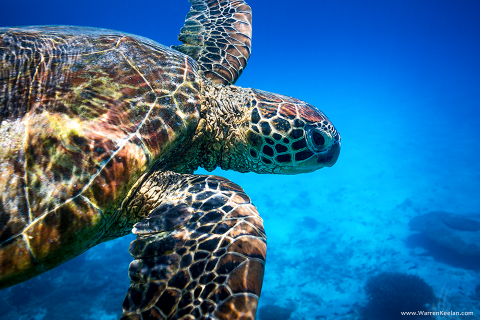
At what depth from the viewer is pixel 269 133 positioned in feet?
8.13

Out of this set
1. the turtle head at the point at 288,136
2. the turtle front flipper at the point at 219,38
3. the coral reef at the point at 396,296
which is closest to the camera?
the turtle head at the point at 288,136

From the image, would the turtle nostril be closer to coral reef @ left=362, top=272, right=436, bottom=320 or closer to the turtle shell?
the turtle shell

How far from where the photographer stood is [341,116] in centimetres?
3375

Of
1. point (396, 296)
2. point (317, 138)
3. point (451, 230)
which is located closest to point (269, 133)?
point (317, 138)

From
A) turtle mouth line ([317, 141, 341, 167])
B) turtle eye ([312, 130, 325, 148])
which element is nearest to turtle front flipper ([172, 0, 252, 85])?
turtle eye ([312, 130, 325, 148])

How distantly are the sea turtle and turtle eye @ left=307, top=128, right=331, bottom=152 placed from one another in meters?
1.14

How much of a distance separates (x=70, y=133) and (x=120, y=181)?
0.42 metres

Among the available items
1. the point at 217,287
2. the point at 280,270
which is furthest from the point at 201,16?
the point at 280,270

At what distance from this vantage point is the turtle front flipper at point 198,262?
1.25 metres

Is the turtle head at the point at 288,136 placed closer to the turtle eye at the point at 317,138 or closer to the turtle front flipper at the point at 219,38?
the turtle eye at the point at 317,138

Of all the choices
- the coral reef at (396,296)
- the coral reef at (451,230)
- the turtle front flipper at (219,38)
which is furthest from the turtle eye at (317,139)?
the coral reef at (451,230)

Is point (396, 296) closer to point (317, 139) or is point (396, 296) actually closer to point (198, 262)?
point (317, 139)

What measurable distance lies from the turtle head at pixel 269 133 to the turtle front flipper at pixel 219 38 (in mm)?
478

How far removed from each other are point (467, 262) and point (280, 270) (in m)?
7.80
